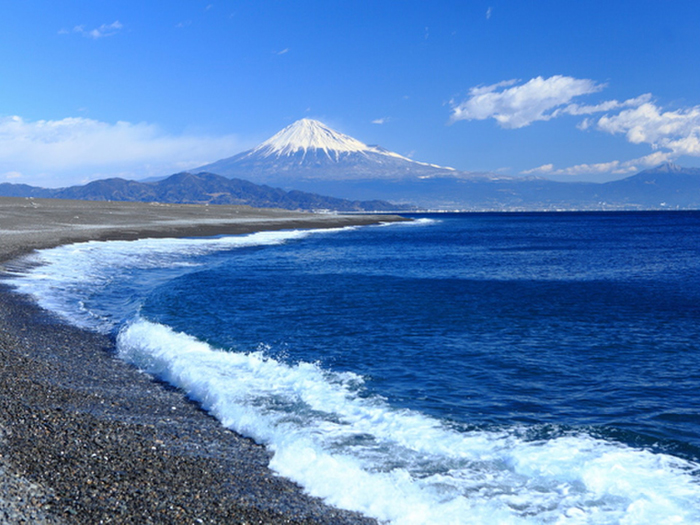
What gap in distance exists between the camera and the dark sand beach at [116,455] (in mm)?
6211

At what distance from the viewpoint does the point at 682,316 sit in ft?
66.2

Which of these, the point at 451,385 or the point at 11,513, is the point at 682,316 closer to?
the point at 451,385

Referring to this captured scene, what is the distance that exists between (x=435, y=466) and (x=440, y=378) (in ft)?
14.7

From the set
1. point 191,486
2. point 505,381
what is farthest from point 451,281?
point 191,486

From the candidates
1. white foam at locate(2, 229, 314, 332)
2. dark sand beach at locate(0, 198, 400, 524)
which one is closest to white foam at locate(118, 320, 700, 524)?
dark sand beach at locate(0, 198, 400, 524)

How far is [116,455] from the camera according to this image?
762cm

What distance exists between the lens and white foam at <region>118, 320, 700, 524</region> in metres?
7.04

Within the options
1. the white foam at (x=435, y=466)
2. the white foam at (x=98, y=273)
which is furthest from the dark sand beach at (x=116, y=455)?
the white foam at (x=98, y=273)

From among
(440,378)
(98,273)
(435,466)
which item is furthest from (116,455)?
(98,273)

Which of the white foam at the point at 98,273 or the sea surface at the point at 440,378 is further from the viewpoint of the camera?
the white foam at the point at 98,273

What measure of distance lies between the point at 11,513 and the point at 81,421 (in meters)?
3.11

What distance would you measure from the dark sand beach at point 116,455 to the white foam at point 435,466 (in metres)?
0.54

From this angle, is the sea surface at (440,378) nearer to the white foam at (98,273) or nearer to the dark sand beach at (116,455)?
the white foam at (98,273)

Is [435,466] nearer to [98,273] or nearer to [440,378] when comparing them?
[440,378]
